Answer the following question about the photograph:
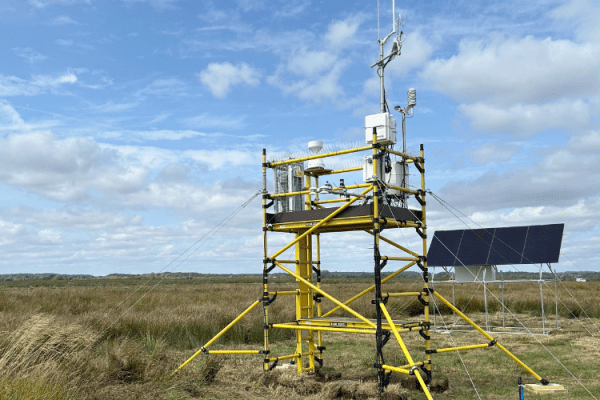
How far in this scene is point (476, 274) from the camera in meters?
19.7

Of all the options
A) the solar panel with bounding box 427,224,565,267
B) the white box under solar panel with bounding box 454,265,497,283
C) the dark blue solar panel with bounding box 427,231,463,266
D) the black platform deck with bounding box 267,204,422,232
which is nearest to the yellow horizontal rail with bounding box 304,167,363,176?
the black platform deck with bounding box 267,204,422,232

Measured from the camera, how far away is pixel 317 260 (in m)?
12.1

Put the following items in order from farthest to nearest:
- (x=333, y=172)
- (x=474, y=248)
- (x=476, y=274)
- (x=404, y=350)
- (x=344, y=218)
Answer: (x=474, y=248)
(x=476, y=274)
(x=333, y=172)
(x=344, y=218)
(x=404, y=350)

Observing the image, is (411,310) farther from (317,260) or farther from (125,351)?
(125,351)

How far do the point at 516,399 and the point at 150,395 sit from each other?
658 centimetres

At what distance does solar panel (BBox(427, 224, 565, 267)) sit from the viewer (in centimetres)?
1844

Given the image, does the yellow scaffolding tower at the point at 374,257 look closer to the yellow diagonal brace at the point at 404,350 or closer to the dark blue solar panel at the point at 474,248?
the yellow diagonal brace at the point at 404,350

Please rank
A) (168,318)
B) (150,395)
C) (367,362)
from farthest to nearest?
1. (168,318)
2. (367,362)
3. (150,395)

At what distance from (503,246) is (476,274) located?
144 cm

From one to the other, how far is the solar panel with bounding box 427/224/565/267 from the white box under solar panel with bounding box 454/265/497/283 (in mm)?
370

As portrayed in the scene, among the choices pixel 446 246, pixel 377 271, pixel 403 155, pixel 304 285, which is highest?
pixel 403 155

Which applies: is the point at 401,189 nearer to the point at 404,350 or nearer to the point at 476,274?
the point at 404,350

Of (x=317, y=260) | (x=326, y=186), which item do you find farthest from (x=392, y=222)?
(x=317, y=260)

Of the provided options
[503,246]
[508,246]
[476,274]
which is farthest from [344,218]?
[503,246]
